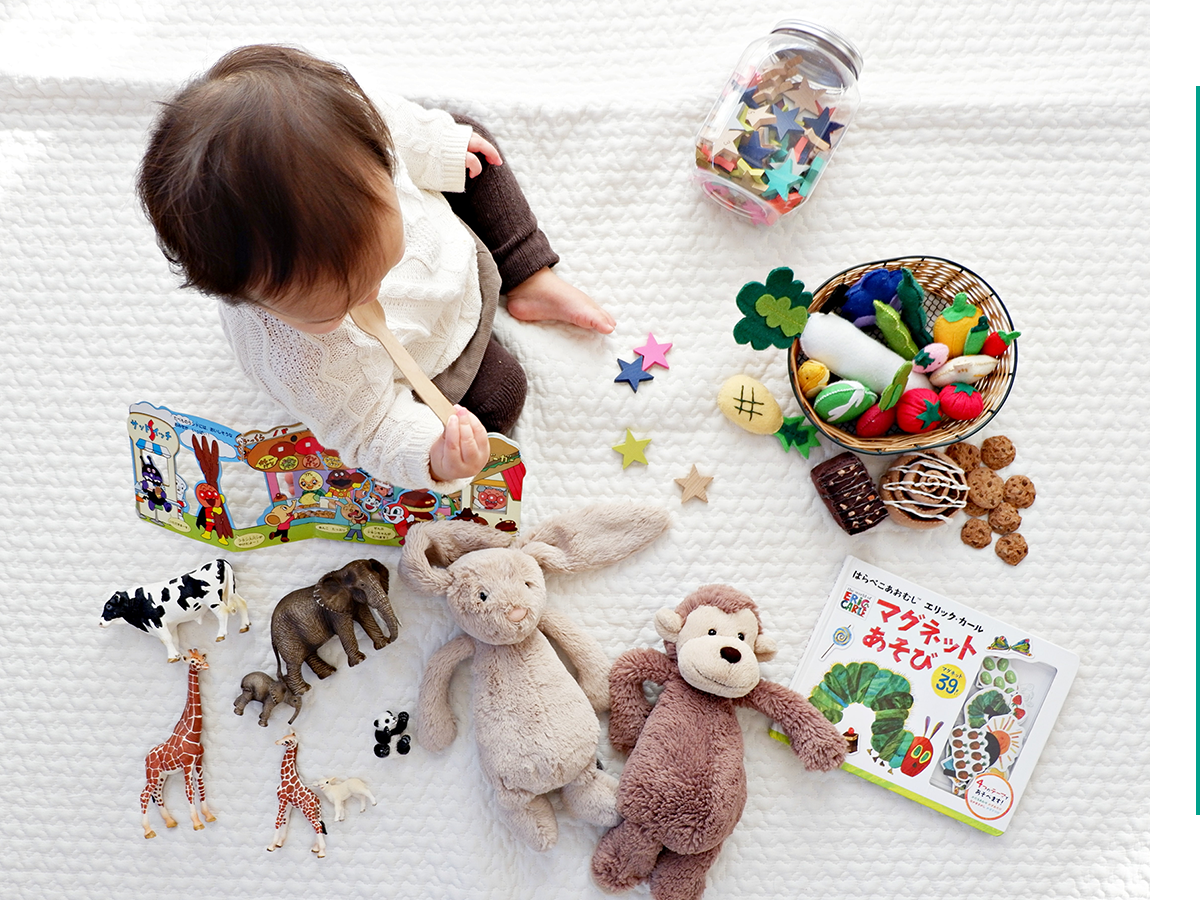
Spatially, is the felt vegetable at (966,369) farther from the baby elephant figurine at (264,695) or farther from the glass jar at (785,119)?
the baby elephant figurine at (264,695)

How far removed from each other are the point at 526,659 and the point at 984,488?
0.56 m

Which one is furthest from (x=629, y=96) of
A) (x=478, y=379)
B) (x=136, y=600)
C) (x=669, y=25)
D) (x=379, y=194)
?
(x=136, y=600)

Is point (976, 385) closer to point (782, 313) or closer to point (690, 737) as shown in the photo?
point (782, 313)

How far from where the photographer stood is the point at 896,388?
90 centimetres

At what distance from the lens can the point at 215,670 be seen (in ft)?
3.17

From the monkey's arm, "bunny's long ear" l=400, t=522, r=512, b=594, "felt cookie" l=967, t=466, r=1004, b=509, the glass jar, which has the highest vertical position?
the glass jar

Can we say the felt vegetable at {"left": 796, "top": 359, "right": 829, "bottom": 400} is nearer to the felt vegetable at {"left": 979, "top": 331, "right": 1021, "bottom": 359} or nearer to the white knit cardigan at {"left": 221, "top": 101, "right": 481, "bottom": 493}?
the felt vegetable at {"left": 979, "top": 331, "right": 1021, "bottom": 359}

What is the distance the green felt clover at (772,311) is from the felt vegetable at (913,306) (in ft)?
0.36

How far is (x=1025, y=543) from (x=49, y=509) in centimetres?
113

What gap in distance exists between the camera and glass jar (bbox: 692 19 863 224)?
963mm

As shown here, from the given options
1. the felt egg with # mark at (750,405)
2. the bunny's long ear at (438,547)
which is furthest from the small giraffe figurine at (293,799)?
the felt egg with # mark at (750,405)

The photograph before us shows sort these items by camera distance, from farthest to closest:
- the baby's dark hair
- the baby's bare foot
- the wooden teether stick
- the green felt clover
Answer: the baby's bare foot
the green felt clover
the wooden teether stick
the baby's dark hair

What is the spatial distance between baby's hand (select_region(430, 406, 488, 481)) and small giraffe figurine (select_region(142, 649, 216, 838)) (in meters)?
0.39

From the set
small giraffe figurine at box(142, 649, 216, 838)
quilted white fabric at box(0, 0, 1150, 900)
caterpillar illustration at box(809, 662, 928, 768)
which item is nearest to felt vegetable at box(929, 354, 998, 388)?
quilted white fabric at box(0, 0, 1150, 900)
